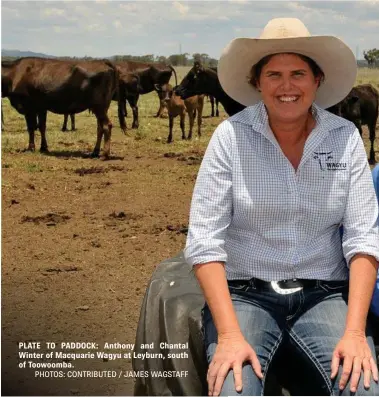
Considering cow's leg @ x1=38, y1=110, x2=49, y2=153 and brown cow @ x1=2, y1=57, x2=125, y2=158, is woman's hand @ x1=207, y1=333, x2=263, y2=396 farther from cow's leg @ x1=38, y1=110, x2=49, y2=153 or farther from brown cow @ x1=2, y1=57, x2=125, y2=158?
cow's leg @ x1=38, y1=110, x2=49, y2=153

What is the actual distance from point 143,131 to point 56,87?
11.0ft

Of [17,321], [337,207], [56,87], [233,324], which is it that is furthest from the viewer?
[56,87]

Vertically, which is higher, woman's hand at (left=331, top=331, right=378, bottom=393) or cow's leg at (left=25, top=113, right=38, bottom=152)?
woman's hand at (left=331, top=331, right=378, bottom=393)

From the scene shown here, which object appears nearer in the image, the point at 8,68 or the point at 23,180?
the point at 23,180

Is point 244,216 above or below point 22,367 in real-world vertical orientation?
above

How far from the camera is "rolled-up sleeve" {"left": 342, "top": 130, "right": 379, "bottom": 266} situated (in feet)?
7.64

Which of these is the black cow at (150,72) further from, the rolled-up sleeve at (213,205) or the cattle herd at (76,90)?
the rolled-up sleeve at (213,205)

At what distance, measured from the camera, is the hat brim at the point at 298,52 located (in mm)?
2422

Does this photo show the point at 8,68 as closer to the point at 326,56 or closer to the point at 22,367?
the point at 22,367

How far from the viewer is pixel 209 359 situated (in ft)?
7.45

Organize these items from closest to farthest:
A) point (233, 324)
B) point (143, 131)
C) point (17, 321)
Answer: point (233, 324) < point (17, 321) < point (143, 131)

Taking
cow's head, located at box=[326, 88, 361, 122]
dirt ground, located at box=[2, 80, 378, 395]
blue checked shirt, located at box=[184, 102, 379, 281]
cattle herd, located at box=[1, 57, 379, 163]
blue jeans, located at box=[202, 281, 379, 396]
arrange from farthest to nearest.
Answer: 1. cattle herd, located at box=[1, 57, 379, 163]
2. cow's head, located at box=[326, 88, 361, 122]
3. dirt ground, located at box=[2, 80, 378, 395]
4. blue checked shirt, located at box=[184, 102, 379, 281]
5. blue jeans, located at box=[202, 281, 379, 396]

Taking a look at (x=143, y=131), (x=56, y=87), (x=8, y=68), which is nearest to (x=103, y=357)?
(x=56, y=87)

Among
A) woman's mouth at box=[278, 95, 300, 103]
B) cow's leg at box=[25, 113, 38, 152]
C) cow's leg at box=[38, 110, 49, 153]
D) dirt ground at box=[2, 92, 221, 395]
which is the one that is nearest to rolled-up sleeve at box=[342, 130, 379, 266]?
woman's mouth at box=[278, 95, 300, 103]
